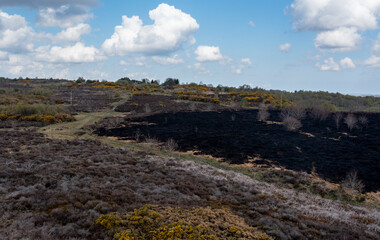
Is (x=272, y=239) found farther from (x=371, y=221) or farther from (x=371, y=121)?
(x=371, y=121)

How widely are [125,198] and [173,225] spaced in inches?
116

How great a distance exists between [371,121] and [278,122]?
53.8ft

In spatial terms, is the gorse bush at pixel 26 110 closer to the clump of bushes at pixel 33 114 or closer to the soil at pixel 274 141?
the clump of bushes at pixel 33 114

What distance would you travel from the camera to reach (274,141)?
27.8 meters

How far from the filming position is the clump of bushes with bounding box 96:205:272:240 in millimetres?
6566

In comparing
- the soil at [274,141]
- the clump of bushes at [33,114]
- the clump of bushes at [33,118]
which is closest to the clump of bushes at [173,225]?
the soil at [274,141]

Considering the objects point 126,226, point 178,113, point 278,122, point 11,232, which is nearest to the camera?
point 11,232

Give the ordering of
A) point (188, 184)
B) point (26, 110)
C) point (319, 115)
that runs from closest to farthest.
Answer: point (188, 184)
point (26, 110)
point (319, 115)

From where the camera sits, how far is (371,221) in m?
9.83

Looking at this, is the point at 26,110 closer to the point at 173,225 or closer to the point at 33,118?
the point at 33,118

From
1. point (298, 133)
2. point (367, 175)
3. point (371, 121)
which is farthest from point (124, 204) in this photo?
point (371, 121)

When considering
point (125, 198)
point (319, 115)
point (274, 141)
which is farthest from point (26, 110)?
point (319, 115)

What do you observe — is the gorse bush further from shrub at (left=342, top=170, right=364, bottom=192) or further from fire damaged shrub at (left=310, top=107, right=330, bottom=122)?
fire damaged shrub at (left=310, top=107, right=330, bottom=122)

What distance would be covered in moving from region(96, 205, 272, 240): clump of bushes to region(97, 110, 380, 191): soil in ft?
43.4
